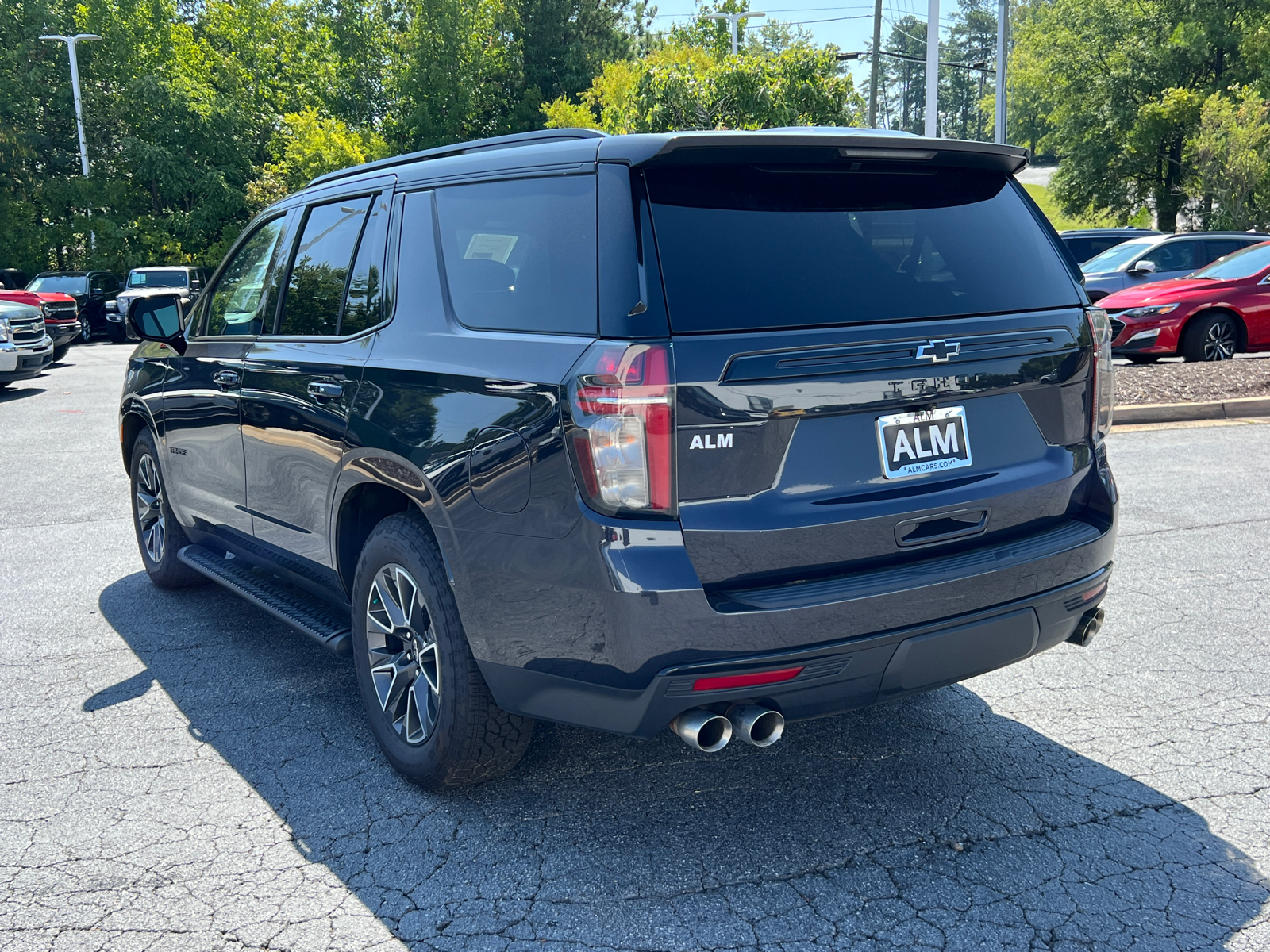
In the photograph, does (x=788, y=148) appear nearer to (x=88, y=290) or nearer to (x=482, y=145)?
(x=482, y=145)

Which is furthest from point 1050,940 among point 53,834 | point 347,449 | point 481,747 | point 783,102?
point 783,102

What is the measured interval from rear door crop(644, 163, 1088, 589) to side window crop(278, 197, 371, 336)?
5.12 feet

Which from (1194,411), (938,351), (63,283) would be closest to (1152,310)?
(1194,411)

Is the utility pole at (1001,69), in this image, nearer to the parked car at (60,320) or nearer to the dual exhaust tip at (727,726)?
the parked car at (60,320)

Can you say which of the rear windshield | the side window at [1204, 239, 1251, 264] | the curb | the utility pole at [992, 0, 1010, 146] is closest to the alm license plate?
the rear windshield

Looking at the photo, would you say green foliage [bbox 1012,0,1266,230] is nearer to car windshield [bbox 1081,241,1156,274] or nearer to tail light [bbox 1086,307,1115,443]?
car windshield [bbox 1081,241,1156,274]

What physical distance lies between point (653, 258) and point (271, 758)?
2.21 meters

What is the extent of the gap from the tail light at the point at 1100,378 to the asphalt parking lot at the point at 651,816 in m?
1.11

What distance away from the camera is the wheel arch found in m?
14.0

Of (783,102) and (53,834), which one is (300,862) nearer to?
(53,834)

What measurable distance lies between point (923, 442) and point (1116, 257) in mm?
15240

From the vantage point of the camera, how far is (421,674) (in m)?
3.50

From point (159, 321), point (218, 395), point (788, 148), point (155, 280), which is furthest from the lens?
point (155, 280)

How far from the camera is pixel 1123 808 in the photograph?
3322 millimetres
